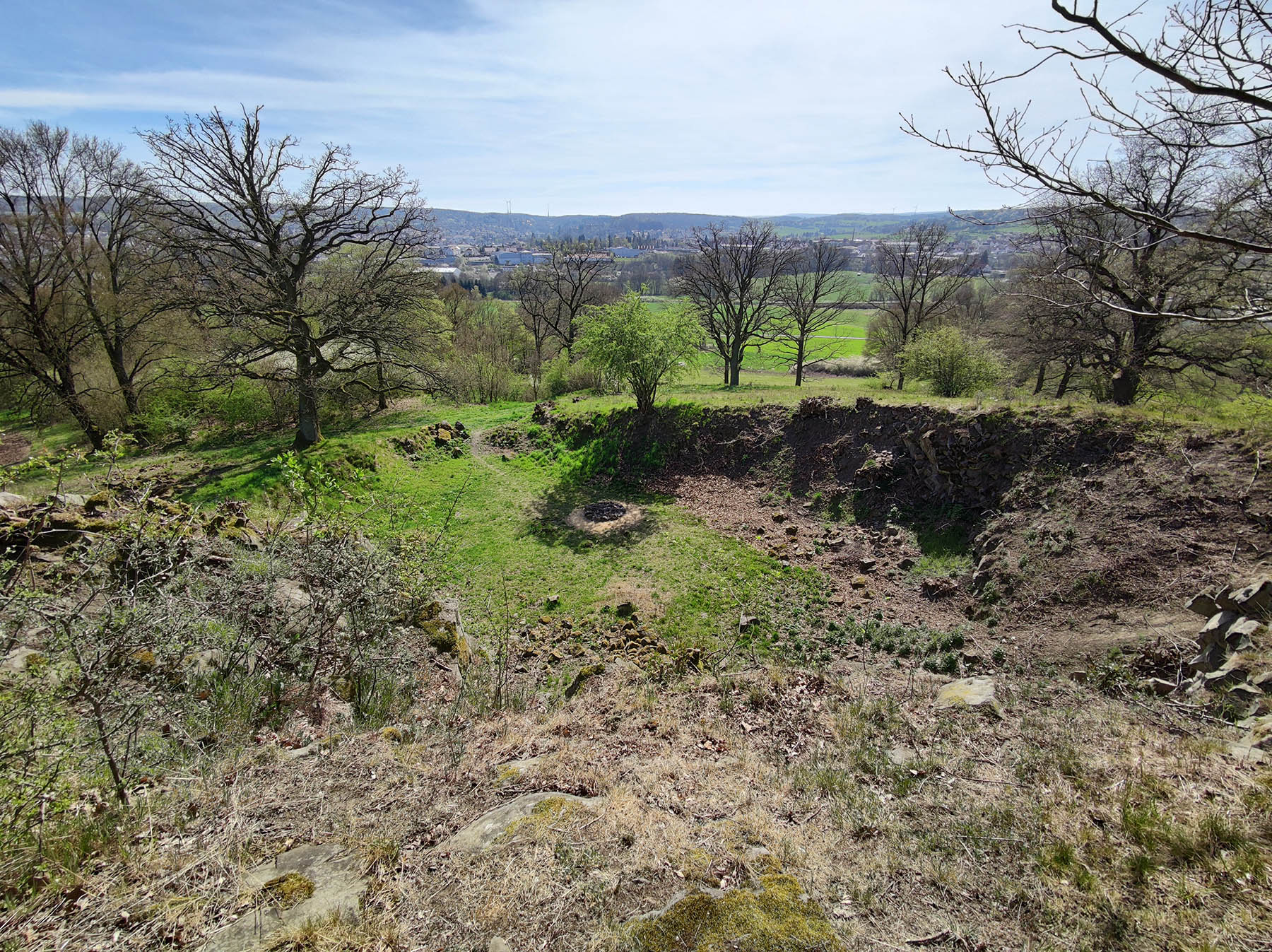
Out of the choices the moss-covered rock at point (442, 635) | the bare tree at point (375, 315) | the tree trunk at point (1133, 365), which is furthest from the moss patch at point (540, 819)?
the tree trunk at point (1133, 365)

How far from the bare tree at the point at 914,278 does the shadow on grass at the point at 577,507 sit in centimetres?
1707

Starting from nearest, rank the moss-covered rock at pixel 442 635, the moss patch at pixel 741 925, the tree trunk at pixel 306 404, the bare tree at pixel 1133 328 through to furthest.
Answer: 1. the moss patch at pixel 741 925
2. the moss-covered rock at pixel 442 635
3. the bare tree at pixel 1133 328
4. the tree trunk at pixel 306 404

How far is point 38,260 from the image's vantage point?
54.6 ft

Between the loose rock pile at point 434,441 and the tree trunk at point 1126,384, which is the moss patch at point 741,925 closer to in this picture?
the loose rock pile at point 434,441

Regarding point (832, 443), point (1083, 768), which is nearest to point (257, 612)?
point (1083, 768)

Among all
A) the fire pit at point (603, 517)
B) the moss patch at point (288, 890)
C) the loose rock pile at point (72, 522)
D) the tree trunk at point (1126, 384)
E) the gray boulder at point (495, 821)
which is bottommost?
the fire pit at point (603, 517)

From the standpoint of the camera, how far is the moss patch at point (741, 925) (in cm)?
291

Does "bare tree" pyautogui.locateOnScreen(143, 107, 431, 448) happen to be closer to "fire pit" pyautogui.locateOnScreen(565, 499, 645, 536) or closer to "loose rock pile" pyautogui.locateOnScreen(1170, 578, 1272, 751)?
"fire pit" pyautogui.locateOnScreen(565, 499, 645, 536)

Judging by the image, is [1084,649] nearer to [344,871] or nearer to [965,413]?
[965,413]

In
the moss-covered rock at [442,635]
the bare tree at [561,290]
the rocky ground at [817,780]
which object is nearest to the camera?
the rocky ground at [817,780]

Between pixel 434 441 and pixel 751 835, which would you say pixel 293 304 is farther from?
pixel 751 835

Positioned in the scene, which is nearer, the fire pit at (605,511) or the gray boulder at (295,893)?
the gray boulder at (295,893)

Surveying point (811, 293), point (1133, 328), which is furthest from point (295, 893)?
point (811, 293)

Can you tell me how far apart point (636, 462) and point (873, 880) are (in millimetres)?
14969
